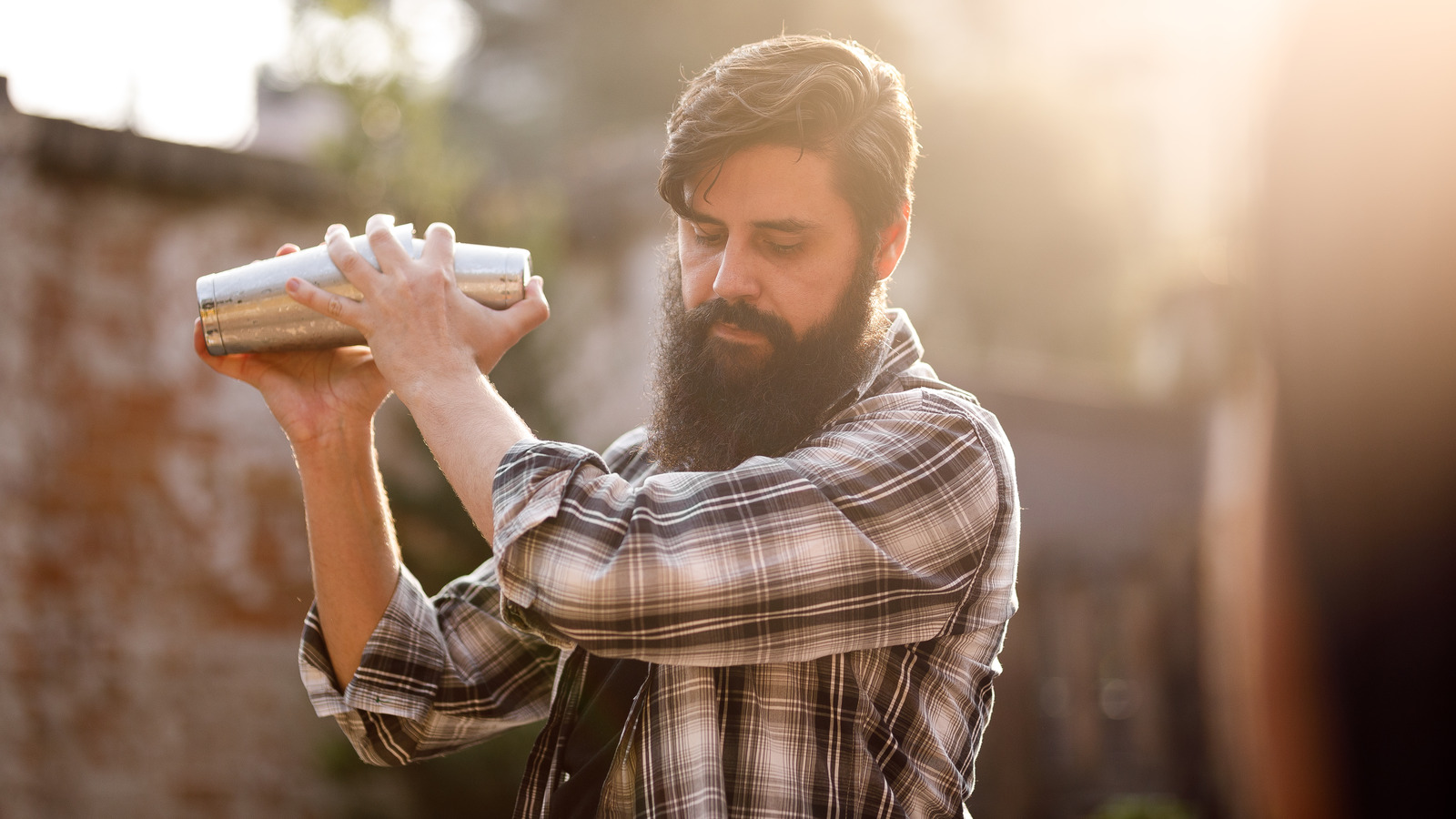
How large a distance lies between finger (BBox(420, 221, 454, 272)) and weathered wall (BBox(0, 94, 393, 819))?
4.76m

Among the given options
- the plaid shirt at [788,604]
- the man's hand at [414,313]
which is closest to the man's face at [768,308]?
the plaid shirt at [788,604]

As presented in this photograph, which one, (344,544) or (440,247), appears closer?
(440,247)

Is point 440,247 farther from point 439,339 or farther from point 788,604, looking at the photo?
point 788,604

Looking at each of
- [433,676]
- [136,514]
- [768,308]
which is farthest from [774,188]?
[136,514]

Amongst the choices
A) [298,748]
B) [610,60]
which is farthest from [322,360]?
[610,60]

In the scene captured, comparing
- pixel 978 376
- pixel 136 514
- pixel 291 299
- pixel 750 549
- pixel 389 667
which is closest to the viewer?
pixel 750 549

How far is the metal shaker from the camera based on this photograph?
1.78 metres

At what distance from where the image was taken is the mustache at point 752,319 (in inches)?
75.3

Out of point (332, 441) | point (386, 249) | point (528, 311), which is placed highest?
point (386, 249)

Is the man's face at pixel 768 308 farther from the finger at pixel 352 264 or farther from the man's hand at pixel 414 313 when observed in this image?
the finger at pixel 352 264

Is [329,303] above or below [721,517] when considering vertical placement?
above

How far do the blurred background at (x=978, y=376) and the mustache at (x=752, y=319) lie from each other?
591 mm

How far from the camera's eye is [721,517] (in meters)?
1.51

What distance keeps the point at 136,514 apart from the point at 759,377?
5.24m
